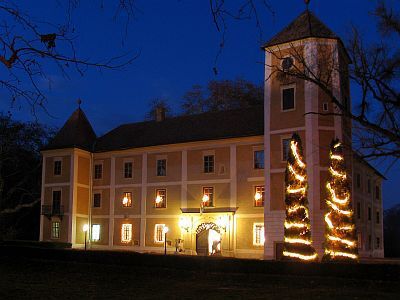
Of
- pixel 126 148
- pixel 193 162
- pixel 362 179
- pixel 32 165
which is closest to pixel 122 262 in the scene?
pixel 193 162

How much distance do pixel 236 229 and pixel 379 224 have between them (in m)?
15.5

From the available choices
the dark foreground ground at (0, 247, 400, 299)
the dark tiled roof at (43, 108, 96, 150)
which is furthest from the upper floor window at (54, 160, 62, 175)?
the dark foreground ground at (0, 247, 400, 299)

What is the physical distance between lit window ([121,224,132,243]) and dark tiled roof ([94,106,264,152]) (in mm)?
5903

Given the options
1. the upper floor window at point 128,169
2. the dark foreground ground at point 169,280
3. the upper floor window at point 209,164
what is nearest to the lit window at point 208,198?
the upper floor window at point 209,164

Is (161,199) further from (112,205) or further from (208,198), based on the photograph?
(112,205)

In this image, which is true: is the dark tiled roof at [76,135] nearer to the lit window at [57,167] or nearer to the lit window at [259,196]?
the lit window at [57,167]

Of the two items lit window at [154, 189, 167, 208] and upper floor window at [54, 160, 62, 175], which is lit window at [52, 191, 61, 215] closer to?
upper floor window at [54, 160, 62, 175]

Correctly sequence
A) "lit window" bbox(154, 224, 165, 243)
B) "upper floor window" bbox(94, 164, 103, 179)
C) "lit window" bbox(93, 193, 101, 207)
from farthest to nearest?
"upper floor window" bbox(94, 164, 103, 179), "lit window" bbox(93, 193, 101, 207), "lit window" bbox(154, 224, 165, 243)

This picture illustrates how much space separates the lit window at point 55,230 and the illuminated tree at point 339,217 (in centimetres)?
2150

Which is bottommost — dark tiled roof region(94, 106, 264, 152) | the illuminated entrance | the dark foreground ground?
the dark foreground ground

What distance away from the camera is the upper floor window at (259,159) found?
3628cm

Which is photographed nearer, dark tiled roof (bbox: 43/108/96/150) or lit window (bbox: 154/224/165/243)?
lit window (bbox: 154/224/165/243)

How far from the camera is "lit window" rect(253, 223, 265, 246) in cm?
3528

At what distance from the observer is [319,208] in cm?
3188
